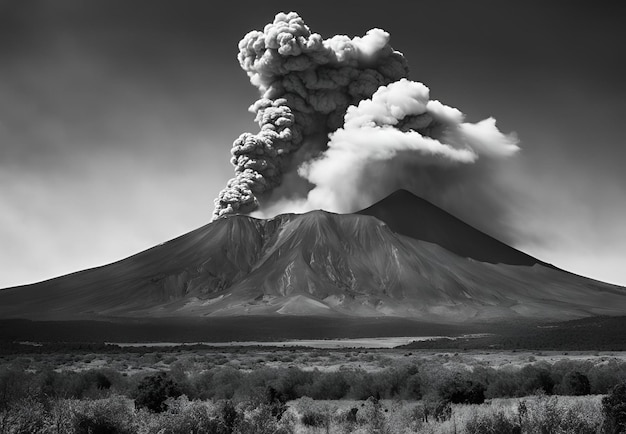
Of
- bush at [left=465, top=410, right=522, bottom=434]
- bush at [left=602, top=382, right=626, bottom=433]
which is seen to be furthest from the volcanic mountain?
bush at [left=465, top=410, right=522, bottom=434]

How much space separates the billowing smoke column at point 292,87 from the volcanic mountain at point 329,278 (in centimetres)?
1914

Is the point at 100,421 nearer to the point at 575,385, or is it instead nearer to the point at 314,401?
the point at 314,401

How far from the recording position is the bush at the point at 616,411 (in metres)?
15.0

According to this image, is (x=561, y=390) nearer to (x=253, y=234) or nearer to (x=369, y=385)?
(x=369, y=385)

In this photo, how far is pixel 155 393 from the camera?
20891 millimetres

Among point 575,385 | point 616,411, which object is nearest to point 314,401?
point 575,385

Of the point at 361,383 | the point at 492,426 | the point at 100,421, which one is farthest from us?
the point at 361,383

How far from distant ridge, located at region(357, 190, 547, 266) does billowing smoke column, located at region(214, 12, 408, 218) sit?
138ft

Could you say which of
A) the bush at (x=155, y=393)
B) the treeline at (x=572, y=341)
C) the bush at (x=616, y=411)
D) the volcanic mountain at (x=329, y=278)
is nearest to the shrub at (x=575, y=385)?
the bush at (x=616, y=411)

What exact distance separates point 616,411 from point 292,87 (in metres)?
122

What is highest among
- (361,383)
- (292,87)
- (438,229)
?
(292,87)

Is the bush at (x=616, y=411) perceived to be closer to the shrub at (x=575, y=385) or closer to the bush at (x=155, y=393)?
the shrub at (x=575, y=385)

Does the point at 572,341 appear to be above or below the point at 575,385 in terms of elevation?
below

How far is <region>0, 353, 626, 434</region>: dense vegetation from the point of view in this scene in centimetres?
1417
